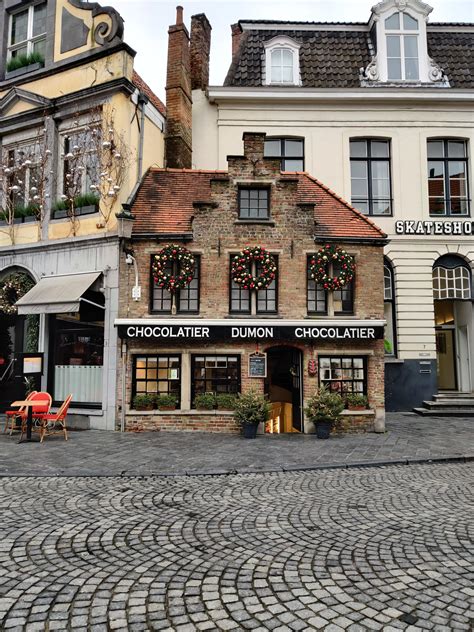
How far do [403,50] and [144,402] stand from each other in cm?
1703

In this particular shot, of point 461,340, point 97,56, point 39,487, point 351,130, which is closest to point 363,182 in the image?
point 351,130

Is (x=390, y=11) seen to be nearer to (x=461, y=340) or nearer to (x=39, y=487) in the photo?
(x=461, y=340)

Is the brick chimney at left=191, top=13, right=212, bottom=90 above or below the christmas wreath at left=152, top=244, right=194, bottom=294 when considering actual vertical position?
above

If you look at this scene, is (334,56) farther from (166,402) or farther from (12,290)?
(166,402)

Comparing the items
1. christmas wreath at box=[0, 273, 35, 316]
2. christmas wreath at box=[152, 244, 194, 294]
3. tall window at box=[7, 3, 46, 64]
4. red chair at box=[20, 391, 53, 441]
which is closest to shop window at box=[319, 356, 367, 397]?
christmas wreath at box=[152, 244, 194, 294]

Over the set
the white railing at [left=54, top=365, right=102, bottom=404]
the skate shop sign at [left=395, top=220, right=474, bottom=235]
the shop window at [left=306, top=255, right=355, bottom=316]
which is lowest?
the white railing at [left=54, top=365, right=102, bottom=404]

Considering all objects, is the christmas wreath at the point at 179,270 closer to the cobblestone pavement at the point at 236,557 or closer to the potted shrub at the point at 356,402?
the potted shrub at the point at 356,402

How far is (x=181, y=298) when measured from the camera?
519 inches

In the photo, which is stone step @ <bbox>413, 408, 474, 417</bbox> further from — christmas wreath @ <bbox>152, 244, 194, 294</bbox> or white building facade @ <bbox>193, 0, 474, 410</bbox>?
christmas wreath @ <bbox>152, 244, 194, 294</bbox>

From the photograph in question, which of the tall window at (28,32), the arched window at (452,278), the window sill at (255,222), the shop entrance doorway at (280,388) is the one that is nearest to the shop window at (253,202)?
the window sill at (255,222)

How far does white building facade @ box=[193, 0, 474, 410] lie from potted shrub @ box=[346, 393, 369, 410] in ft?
15.5

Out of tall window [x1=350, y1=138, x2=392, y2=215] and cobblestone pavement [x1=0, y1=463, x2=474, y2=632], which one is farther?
tall window [x1=350, y1=138, x2=392, y2=215]

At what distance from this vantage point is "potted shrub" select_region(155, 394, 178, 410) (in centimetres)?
1253

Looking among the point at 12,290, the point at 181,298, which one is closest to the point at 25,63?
the point at 12,290
